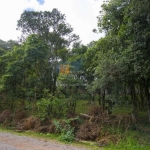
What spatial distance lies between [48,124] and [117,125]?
3636 millimetres

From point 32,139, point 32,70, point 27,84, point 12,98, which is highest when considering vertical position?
point 32,70

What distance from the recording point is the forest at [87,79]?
853cm

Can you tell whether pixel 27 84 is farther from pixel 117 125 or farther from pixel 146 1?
pixel 146 1

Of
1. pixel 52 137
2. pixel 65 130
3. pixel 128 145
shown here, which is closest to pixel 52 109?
pixel 65 130

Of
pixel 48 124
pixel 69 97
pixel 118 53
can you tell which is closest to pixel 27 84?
pixel 69 97

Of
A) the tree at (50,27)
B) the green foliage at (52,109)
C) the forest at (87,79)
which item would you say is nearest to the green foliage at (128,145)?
the forest at (87,79)

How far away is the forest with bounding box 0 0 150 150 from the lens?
28.0 feet

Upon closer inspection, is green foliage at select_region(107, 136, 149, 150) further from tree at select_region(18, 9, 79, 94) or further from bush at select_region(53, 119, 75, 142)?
tree at select_region(18, 9, 79, 94)

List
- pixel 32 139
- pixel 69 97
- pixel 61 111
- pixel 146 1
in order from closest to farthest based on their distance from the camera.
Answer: pixel 146 1 < pixel 32 139 < pixel 61 111 < pixel 69 97

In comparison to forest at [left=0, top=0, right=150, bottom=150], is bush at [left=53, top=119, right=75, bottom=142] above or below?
below

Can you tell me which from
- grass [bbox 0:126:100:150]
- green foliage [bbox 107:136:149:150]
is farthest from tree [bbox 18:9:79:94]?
green foliage [bbox 107:136:149:150]

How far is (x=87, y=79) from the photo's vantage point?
49.0ft

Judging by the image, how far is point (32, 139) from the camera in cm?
852

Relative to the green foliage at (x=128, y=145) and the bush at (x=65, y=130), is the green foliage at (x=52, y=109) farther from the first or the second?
the green foliage at (x=128, y=145)
